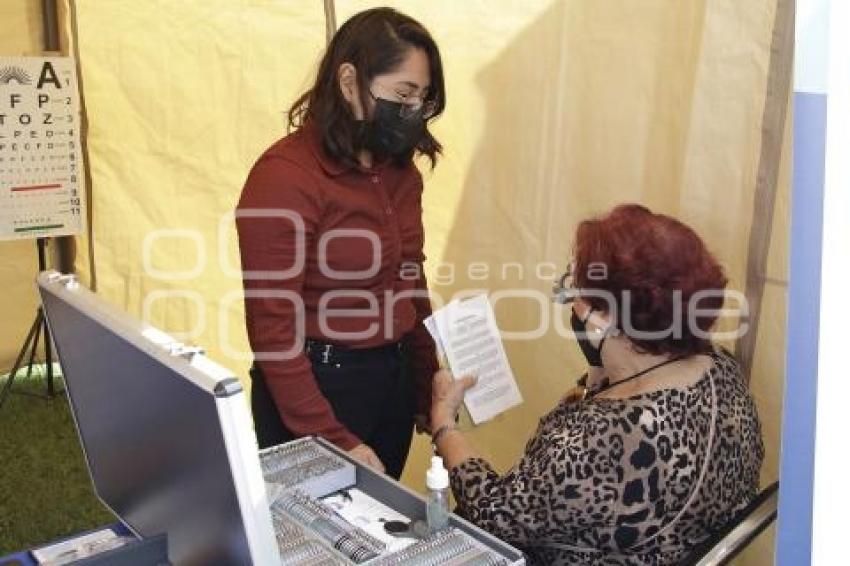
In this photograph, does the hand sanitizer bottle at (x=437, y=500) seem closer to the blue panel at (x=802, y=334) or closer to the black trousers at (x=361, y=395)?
the blue panel at (x=802, y=334)

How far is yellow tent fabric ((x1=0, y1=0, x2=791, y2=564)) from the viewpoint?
1379 millimetres

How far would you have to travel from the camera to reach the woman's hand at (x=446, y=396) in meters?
1.44

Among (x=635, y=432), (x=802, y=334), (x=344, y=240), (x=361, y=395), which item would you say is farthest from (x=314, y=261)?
(x=802, y=334)

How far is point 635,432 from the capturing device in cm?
107

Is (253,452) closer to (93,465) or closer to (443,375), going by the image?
(93,465)

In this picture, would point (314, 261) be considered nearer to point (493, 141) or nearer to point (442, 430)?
point (442, 430)

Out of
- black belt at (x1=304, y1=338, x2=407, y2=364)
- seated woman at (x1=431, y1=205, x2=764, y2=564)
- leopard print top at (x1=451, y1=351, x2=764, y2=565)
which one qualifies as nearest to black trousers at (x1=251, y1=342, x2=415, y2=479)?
black belt at (x1=304, y1=338, x2=407, y2=364)

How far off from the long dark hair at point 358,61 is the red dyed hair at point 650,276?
1.56 ft

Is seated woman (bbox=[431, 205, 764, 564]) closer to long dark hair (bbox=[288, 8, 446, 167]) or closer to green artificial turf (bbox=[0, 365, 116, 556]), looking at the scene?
long dark hair (bbox=[288, 8, 446, 167])

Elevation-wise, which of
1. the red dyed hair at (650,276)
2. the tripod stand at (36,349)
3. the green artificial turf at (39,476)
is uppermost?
the red dyed hair at (650,276)

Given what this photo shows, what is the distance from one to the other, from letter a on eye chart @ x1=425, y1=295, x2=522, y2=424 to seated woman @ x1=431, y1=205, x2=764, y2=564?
203 mm

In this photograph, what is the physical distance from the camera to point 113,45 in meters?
2.67

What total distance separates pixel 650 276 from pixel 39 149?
2.51 meters

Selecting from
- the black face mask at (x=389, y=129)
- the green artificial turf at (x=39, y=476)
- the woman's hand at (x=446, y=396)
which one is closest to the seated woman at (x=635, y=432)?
the woman's hand at (x=446, y=396)
